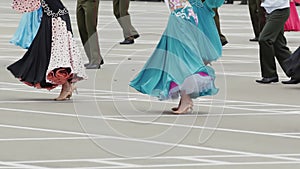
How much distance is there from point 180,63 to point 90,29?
18.9 feet

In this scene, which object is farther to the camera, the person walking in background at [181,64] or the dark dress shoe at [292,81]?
the dark dress shoe at [292,81]

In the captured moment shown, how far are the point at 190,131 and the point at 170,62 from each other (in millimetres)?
1193

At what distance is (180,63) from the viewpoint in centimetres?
1178

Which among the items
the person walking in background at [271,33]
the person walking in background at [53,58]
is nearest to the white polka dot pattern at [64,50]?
the person walking in background at [53,58]

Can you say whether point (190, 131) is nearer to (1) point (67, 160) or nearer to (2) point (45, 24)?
(1) point (67, 160)

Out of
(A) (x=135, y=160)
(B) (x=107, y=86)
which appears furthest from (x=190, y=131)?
(B) (x=107, y=86)

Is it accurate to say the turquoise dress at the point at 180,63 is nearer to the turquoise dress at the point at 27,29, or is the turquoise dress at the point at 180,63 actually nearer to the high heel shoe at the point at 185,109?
the high heel shoe at the point at 185,109

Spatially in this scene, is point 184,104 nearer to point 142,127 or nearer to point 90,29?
point 142,127

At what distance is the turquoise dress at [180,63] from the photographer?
462 inches

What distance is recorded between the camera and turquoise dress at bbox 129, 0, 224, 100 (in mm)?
11742

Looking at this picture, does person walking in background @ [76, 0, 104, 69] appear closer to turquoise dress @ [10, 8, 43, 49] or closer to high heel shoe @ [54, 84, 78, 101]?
turquoise dress @ [10, 8, 43, 49]

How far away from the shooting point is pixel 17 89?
48.2ft

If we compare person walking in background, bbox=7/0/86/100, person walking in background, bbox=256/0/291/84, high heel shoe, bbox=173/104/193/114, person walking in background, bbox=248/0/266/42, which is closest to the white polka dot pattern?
person walking in background, bbox=7/0/86/100

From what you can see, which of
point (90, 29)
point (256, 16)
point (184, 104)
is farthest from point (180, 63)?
point (256, 16)
